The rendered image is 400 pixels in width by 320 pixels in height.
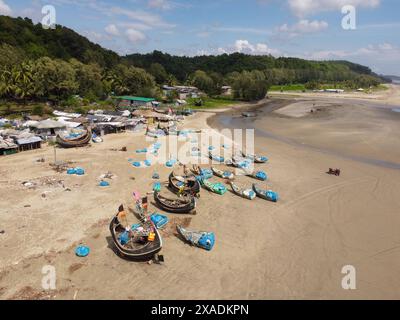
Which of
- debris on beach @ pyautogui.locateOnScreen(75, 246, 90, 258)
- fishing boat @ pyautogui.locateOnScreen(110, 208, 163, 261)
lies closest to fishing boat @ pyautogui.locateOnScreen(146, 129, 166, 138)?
fishing boat @ pyautogui.locateOnScreen(110, 208, 163, 261)

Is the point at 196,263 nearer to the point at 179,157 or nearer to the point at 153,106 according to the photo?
the point at 179,157

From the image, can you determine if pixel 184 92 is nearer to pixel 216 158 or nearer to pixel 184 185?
pixel 216 158

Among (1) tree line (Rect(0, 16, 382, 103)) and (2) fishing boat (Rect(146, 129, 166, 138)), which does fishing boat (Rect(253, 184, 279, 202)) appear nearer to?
(2) fishing boat (Rect(146, 129, 166, 138))

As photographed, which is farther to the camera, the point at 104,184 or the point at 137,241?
the point at 104,184

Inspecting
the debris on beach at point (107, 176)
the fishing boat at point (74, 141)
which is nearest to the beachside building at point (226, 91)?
the fishing boat at point (74, 141)

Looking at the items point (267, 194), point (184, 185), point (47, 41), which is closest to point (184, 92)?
point (47, 41)

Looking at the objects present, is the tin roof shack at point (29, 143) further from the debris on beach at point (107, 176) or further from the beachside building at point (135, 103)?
the beachside building at point (135, 103)

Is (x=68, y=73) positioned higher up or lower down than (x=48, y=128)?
higher up
